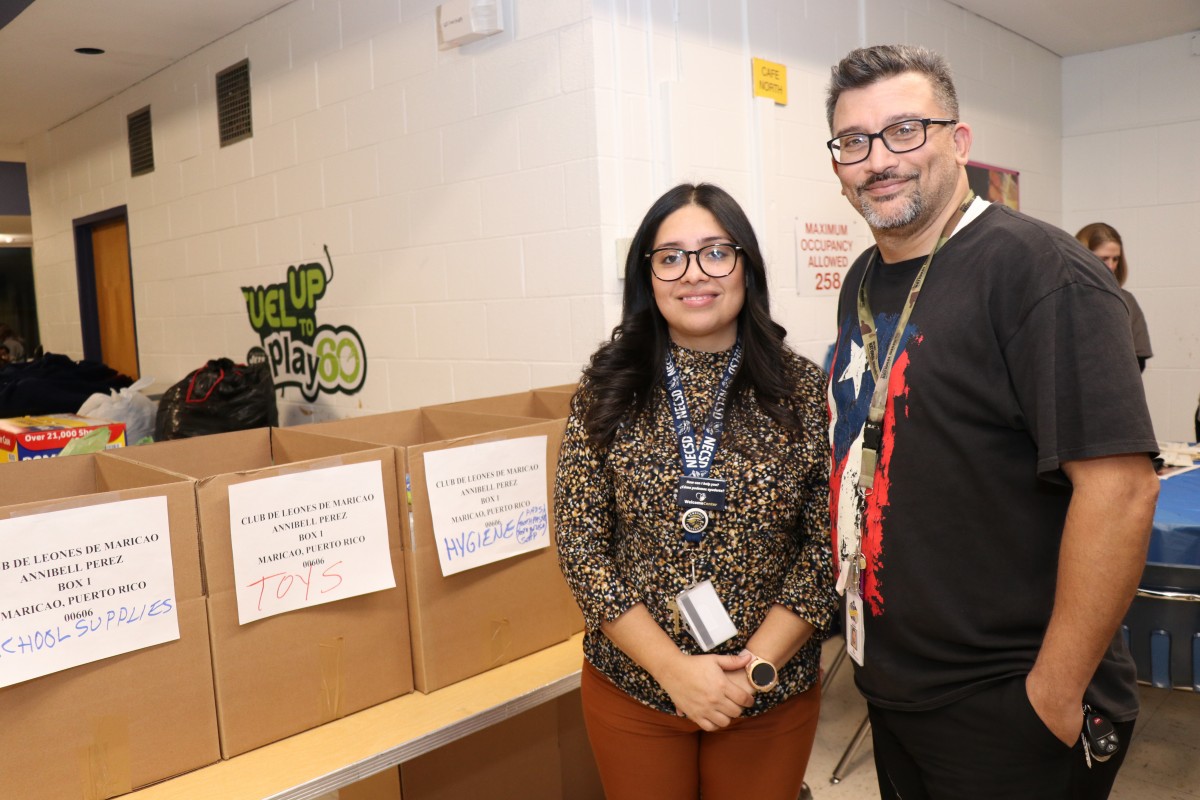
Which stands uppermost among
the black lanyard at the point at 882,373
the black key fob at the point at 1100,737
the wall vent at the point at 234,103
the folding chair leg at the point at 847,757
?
A: the wall vent at the point at 234,103

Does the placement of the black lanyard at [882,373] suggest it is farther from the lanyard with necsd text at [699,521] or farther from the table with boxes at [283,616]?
the table with boxes at [283,616]

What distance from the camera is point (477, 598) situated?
5.46ft

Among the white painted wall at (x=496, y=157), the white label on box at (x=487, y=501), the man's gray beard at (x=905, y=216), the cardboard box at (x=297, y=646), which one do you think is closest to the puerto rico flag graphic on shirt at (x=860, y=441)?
the man's gray beard at (x=905, y=216)

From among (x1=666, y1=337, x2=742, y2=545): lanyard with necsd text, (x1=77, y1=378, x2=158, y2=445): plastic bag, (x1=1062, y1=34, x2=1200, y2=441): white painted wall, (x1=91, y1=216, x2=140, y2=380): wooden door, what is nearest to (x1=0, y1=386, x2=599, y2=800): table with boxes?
(x1=666, y1=337, x2=742, y2=545): lanyard with necsd text

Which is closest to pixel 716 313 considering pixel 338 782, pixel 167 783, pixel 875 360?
pixel 875 360

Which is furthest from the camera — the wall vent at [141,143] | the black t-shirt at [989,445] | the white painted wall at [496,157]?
the wall vent at [141,143]

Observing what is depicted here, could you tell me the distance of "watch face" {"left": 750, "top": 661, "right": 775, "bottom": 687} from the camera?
4.18 feet

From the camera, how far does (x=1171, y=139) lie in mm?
4914

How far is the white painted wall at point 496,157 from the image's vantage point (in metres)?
2.71

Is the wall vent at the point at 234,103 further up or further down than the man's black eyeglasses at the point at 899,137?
further up

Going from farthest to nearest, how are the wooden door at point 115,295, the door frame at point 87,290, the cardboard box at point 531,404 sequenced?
the door frame at point 87,290 → the wooden door at point 115,295 → the cardboard box at point 531,404

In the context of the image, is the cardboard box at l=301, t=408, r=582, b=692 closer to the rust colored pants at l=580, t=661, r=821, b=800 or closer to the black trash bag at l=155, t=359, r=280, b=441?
the rust colored pants at l=580, t=661, r=821, b=800

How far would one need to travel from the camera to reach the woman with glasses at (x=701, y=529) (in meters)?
1.32

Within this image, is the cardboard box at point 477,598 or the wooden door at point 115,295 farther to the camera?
the wooden door at point 115,295
